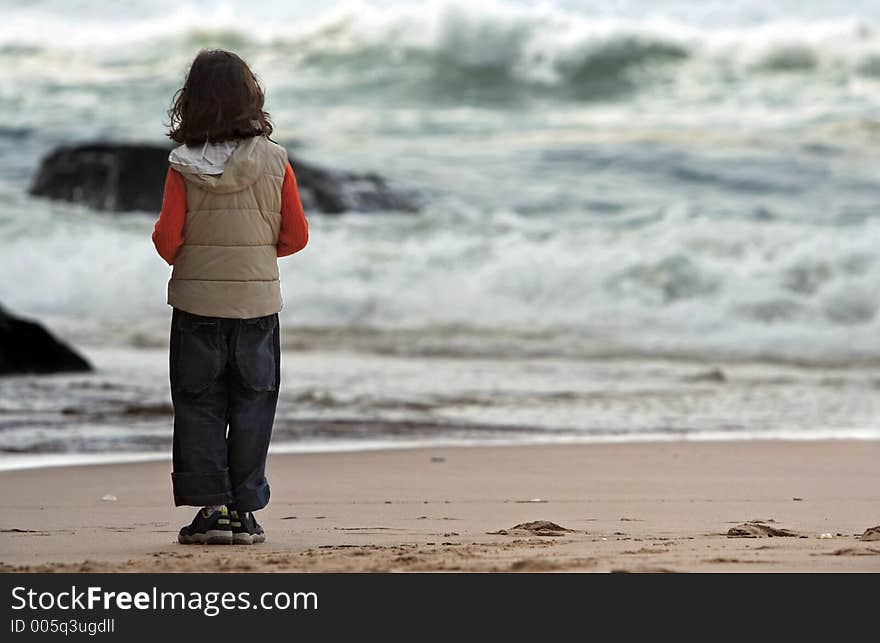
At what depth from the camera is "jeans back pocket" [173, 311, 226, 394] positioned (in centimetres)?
329

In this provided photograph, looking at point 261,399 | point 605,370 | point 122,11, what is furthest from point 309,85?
point 261,399

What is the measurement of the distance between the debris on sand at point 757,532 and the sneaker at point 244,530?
116cm

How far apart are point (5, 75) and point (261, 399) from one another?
19.4 metres

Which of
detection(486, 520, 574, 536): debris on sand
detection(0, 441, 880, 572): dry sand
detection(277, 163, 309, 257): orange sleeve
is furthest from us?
detection(486, 520, 574, 536): debris on sand

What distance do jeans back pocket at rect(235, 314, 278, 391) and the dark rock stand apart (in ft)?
43.4

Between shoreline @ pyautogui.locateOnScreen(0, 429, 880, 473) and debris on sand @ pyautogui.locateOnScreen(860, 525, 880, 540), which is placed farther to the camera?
shoreline @ pyautogui.locateOnScreen(0, 429, 880, 473)

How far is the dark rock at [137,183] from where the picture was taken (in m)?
16.8

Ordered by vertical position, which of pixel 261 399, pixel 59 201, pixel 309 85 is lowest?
pixel 261 399

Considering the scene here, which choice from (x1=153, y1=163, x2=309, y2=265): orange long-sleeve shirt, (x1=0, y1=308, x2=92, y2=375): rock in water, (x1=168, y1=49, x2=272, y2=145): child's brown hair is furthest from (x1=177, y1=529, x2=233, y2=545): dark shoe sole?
(x1=0, y1=308, x2=92, y2=375): rock in water

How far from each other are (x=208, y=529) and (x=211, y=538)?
3 cm

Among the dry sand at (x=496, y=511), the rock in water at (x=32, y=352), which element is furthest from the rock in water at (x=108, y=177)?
the dry sand at (x=496, y=511)

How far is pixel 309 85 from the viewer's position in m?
21.0

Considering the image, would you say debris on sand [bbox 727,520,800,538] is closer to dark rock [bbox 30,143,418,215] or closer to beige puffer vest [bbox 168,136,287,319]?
beige puffer vest [bbox 168,136,287,319]
